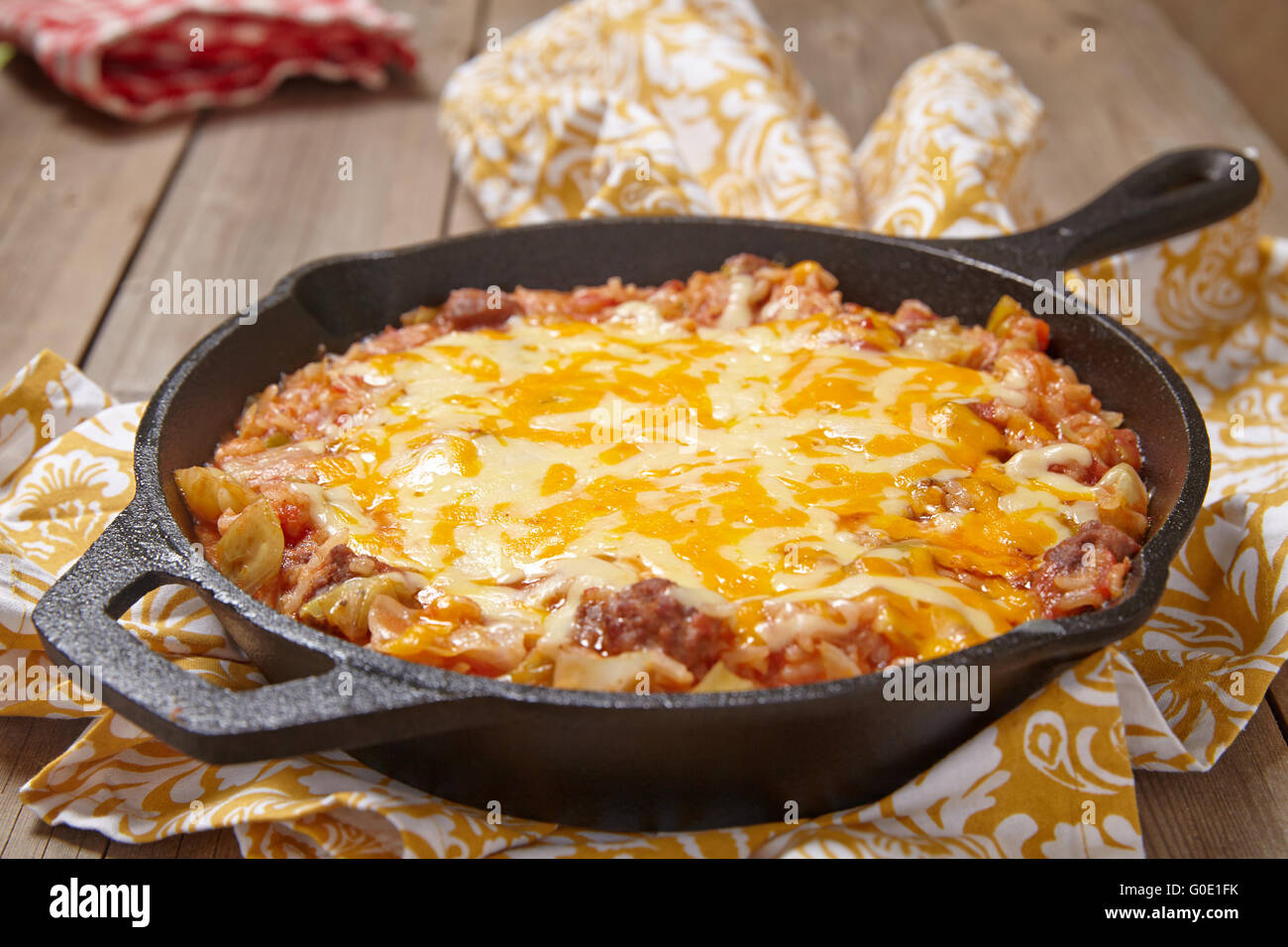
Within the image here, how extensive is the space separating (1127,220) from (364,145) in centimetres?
357

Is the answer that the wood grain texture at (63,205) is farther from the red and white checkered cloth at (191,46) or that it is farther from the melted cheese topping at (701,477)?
the melted cheese topping at (701,477)

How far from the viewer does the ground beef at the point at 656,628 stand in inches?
93.2

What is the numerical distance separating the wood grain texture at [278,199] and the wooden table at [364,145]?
0.01 m

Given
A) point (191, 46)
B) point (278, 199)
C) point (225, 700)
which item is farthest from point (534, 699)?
point (191, 46)

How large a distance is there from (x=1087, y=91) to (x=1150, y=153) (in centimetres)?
71

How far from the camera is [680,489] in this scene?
9.20 feet

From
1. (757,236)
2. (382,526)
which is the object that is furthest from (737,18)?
(382,526)

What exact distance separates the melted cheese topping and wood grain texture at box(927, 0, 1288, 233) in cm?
260

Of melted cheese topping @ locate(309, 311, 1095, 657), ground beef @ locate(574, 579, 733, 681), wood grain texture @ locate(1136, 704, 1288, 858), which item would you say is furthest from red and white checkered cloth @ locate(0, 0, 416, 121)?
wood grain texture @ locate(1136, 704, 1288, 858)

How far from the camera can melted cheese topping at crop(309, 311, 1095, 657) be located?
100 inches

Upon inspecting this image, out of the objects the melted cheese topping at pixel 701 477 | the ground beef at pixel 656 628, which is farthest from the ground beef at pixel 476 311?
the ground beef at pixel 656 628

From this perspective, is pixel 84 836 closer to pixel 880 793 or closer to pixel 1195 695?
pixel 880 793

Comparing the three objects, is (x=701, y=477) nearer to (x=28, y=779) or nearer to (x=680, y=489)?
(x=680, y=489)

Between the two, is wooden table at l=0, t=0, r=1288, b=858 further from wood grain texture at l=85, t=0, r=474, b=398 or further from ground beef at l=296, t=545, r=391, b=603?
ground beef at l=296, t=545, r=391, b=603
